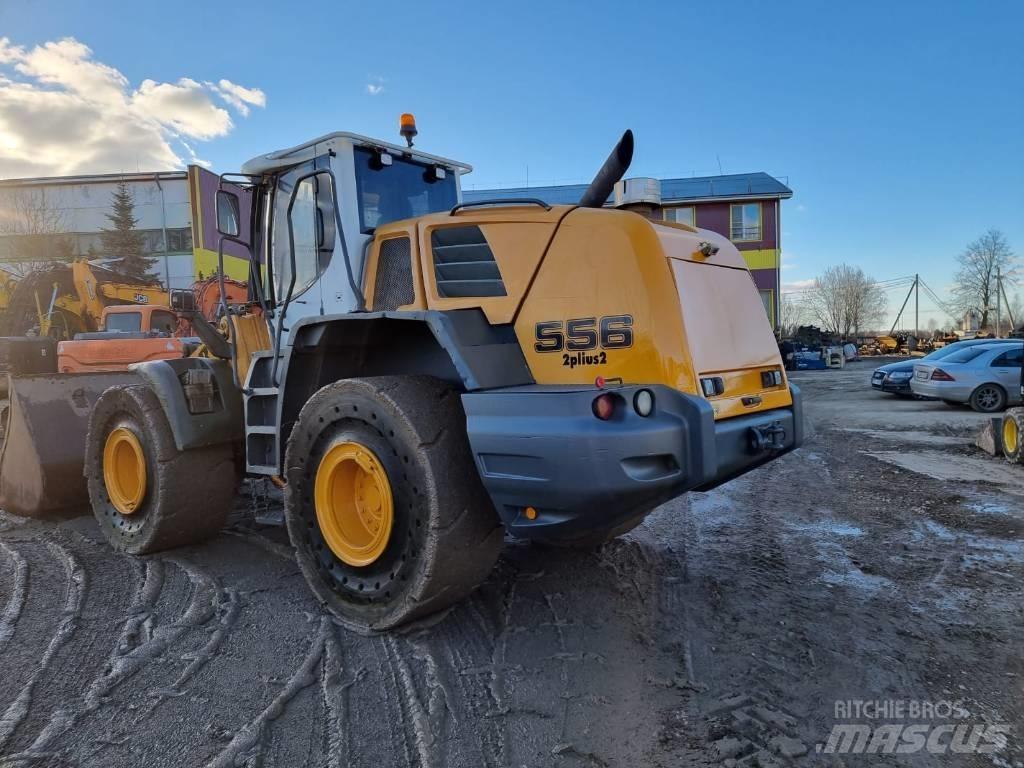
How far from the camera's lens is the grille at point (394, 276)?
12.2 feet

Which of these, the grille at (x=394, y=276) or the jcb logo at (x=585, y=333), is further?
the grille at (x=394, y=276)

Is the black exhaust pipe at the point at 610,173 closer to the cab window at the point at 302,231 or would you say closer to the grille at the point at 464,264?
the grille at the point at 464,264

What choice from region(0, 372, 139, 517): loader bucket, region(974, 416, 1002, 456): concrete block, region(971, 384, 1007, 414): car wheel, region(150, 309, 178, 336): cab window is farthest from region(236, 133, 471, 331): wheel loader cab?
region(971, 384, 1007, 414): car wheel

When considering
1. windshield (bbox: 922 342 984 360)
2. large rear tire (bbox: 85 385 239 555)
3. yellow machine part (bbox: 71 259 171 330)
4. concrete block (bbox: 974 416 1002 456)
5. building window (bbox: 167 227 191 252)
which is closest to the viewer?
large rear tire (bbox: 85 385 239 555)

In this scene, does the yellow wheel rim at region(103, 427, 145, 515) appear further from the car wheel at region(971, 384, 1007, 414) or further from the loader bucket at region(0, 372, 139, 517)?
the car wheel at region(971, 384, 1007, 414)

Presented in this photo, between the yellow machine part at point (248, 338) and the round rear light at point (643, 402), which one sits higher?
the yellow machine part at point (248, 338)

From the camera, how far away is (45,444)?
557 cm

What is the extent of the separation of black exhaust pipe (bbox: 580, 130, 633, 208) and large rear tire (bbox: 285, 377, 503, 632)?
4.56 ft

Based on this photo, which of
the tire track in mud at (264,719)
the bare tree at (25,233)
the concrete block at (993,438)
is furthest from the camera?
the bare tree at (25,233)

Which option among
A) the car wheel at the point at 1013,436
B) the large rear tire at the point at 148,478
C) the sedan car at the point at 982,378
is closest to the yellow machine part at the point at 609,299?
the large rear tire at the point at 148,478

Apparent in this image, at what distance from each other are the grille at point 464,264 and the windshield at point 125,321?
34.8 feet

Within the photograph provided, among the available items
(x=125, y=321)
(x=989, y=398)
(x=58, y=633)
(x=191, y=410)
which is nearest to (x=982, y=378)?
(x=989, y=398)

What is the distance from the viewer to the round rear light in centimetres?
288

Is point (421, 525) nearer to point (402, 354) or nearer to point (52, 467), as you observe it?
point (402, 354)
